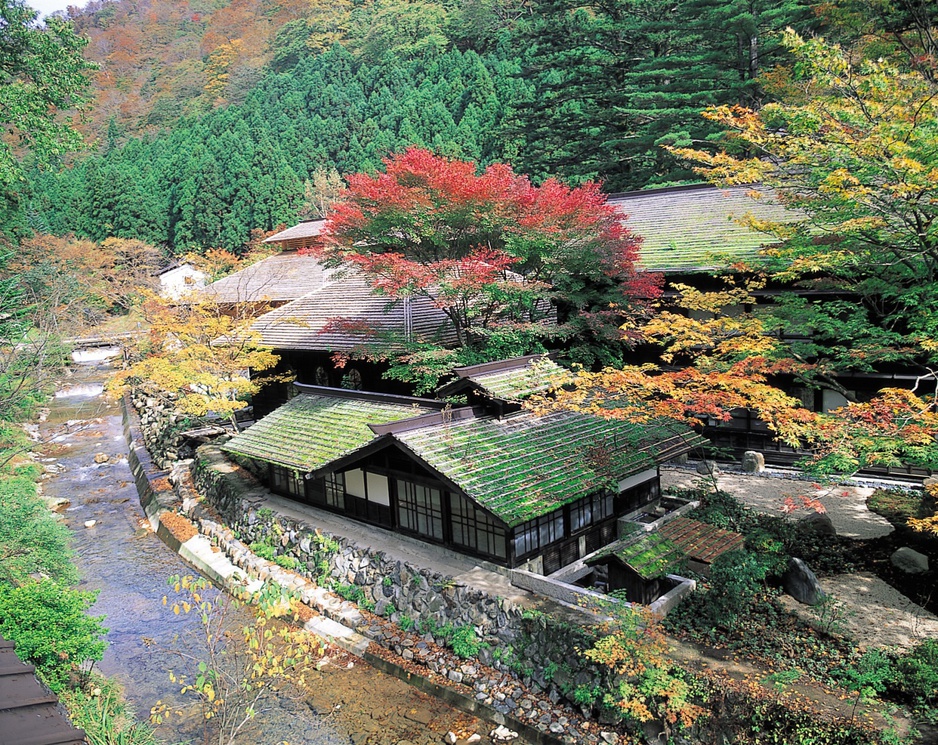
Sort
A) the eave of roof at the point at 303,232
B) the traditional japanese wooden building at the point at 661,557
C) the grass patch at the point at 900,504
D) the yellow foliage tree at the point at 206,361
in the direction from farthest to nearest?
1. the eave of roof at the point at 303,232
2. the yellow foliage tree at the point at 206,361
3. the grass patch at the point at 900,504
4. the traditional japanese wooden building at the point at 661,557

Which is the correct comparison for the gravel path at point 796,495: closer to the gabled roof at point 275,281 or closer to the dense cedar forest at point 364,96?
the dense cedar forest at point 364,96

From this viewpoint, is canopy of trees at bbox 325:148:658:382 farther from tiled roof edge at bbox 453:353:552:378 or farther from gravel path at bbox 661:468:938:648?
gravel path at bbox 661:468:938:648

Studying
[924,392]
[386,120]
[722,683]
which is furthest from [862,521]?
[386,120]

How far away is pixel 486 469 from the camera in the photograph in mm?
11641

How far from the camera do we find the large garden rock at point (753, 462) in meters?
16.8

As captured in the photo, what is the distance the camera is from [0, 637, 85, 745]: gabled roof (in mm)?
5273

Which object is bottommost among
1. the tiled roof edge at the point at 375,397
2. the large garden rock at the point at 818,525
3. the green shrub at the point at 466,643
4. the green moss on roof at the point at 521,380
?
the green shrub at the point at 466,643

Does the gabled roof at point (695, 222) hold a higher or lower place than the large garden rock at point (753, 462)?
higher

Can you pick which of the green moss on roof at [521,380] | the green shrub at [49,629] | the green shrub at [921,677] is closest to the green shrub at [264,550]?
the green shrub at [49,629]

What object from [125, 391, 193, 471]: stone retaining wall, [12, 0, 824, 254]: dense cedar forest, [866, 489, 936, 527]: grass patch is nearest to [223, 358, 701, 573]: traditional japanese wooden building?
[866, 489, 936, 527]: grass patch

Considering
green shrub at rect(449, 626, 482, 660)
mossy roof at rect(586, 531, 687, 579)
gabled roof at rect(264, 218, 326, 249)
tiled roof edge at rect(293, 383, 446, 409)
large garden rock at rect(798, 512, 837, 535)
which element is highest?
gabled roof at rect(264, 218, 326, 249)

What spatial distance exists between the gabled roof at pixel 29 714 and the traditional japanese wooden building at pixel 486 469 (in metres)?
6.25

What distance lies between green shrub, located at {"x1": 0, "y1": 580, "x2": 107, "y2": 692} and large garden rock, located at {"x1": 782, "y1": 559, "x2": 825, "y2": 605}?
35.8 ft

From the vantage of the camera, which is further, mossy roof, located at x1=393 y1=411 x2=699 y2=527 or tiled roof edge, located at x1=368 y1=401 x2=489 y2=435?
tiled roof edge, located at x1=368 y1=401 x2=489 y2=435
